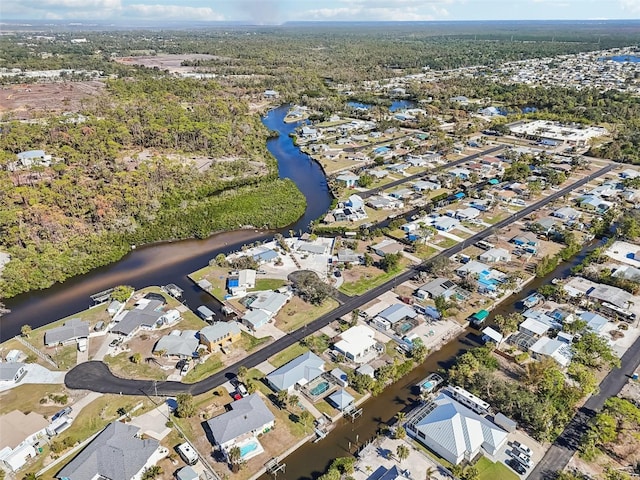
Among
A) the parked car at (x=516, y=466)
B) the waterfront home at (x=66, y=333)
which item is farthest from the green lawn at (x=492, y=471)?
the waterfront home at (x=66, y=333)

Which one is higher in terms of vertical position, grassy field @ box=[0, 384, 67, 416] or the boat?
the boat

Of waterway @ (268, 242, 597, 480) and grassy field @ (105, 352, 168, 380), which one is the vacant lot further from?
waterway @ (268, 242, 597, 480)

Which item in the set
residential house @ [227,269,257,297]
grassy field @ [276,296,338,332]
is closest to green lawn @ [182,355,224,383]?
grassy field @ [276,296,338,332]

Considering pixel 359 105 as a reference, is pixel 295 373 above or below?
below

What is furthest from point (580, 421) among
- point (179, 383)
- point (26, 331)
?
point (26, 331)

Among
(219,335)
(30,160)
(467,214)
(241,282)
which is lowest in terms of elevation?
(219,335)

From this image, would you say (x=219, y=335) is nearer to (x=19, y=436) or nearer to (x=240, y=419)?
(x=240, y=419)

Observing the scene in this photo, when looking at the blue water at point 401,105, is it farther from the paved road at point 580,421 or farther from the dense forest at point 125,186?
the paved road at point 580,421

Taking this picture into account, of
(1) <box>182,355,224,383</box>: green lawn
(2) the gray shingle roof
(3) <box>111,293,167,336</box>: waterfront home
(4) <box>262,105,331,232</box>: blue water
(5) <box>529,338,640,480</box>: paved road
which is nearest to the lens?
(5) <box>529,338,640,480</box>: paved road
